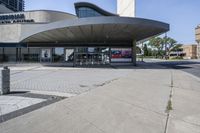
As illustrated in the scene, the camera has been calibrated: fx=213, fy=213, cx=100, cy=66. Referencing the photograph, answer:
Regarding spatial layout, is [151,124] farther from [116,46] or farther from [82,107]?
[116,46]

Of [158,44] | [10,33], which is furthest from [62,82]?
[158,44]

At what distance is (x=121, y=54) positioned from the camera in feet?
103

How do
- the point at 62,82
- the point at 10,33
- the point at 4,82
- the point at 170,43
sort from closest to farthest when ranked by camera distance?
the point at 4,82
the point at 62,82
the point at 10,33
the point at 170,43

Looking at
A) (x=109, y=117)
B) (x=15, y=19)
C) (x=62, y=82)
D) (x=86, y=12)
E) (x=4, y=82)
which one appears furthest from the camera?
(x=86, y=12)

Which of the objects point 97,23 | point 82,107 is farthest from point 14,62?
point 82,107

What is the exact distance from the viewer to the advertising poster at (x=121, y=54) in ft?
103

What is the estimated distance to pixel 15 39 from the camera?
34.7 metres

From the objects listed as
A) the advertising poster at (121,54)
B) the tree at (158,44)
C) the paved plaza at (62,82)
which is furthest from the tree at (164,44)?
the paved plaza at (62,82)

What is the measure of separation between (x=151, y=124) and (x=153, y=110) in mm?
1240

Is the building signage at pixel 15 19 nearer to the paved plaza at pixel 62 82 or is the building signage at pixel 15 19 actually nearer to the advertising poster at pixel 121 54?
the advertising poster at pixel 121 54

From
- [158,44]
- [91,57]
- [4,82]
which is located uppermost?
[158,44]

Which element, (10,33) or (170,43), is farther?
(170,43)

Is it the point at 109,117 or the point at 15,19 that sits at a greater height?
the point at 15,19

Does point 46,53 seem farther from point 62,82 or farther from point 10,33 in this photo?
point 62,82
